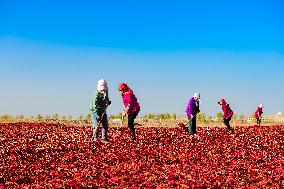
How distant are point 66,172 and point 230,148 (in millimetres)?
7036

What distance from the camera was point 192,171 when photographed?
40.2 feet

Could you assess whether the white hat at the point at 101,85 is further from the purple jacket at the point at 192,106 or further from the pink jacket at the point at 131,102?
the purple jacket at the point at 192,106

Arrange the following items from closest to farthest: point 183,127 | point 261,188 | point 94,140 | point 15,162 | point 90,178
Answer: point 261,188, point 90,178, point 15,162, point 94,140, point 183,127

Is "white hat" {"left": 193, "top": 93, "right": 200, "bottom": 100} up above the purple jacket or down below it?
above

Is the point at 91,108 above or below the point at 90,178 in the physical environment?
above

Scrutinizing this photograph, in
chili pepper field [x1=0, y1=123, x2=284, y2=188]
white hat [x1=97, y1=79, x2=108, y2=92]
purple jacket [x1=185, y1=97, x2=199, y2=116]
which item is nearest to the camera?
chili pepper field [x1=0, y1=123, x2=284, y2=188]

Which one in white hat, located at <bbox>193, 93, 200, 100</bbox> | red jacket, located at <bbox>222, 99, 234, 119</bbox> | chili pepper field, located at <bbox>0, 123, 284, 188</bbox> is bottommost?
chili pepper field, located at <bbox>0, 123, 284, 188</bbox>

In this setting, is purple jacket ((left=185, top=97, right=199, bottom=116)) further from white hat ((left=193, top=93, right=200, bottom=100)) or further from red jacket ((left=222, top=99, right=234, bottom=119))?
red jacket ((left=222, top=99, right=234, bottom=119))

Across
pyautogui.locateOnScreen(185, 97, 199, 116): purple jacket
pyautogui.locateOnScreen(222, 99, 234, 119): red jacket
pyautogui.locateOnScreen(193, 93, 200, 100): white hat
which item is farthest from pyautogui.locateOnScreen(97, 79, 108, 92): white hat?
pyautogui.locateOnScreen(222, 99, 234, 119): red jacket

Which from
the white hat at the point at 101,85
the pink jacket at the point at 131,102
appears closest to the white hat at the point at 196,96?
the pink jacket at the point at 131,102

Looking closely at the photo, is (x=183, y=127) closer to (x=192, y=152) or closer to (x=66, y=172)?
(x=192, y=152)

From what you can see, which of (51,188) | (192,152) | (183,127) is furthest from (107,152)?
(183,127)

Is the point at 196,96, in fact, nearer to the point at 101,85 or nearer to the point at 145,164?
the point at 101,85

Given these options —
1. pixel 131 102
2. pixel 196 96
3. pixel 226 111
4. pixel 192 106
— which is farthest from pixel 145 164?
pixel 226 111
